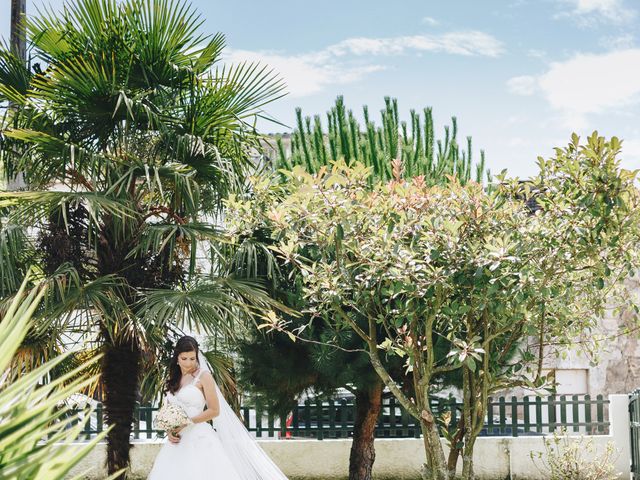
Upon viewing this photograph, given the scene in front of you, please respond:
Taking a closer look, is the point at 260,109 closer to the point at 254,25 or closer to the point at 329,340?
the point at 254,25

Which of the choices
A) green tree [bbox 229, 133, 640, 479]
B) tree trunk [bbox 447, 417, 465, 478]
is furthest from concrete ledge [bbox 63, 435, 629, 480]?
green tree [bbox 229, 133, 640, 479]

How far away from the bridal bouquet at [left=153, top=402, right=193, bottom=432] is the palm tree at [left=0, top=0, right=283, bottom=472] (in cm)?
112

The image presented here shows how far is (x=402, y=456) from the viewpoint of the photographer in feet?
39.1

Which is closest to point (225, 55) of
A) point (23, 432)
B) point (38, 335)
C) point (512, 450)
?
point (38, 335)

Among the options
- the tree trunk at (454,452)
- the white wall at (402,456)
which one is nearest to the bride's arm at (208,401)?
the tree trunk at (454,452)

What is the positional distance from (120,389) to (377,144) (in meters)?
5.53

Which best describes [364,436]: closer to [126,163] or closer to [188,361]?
[188,361]

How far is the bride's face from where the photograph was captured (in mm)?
7355

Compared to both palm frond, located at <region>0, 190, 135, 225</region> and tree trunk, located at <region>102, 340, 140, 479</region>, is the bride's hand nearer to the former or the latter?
tree trunk, located at <region>102, 340, 140, 479</region>

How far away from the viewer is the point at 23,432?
194 cm

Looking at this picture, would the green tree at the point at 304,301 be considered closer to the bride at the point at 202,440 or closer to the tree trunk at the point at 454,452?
the tree trunk at the point at 454,452

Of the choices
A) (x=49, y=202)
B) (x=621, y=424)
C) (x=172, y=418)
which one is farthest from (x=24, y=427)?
(x=621, y=424)

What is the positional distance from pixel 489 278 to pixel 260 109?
3795mm

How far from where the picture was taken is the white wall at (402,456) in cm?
1177
